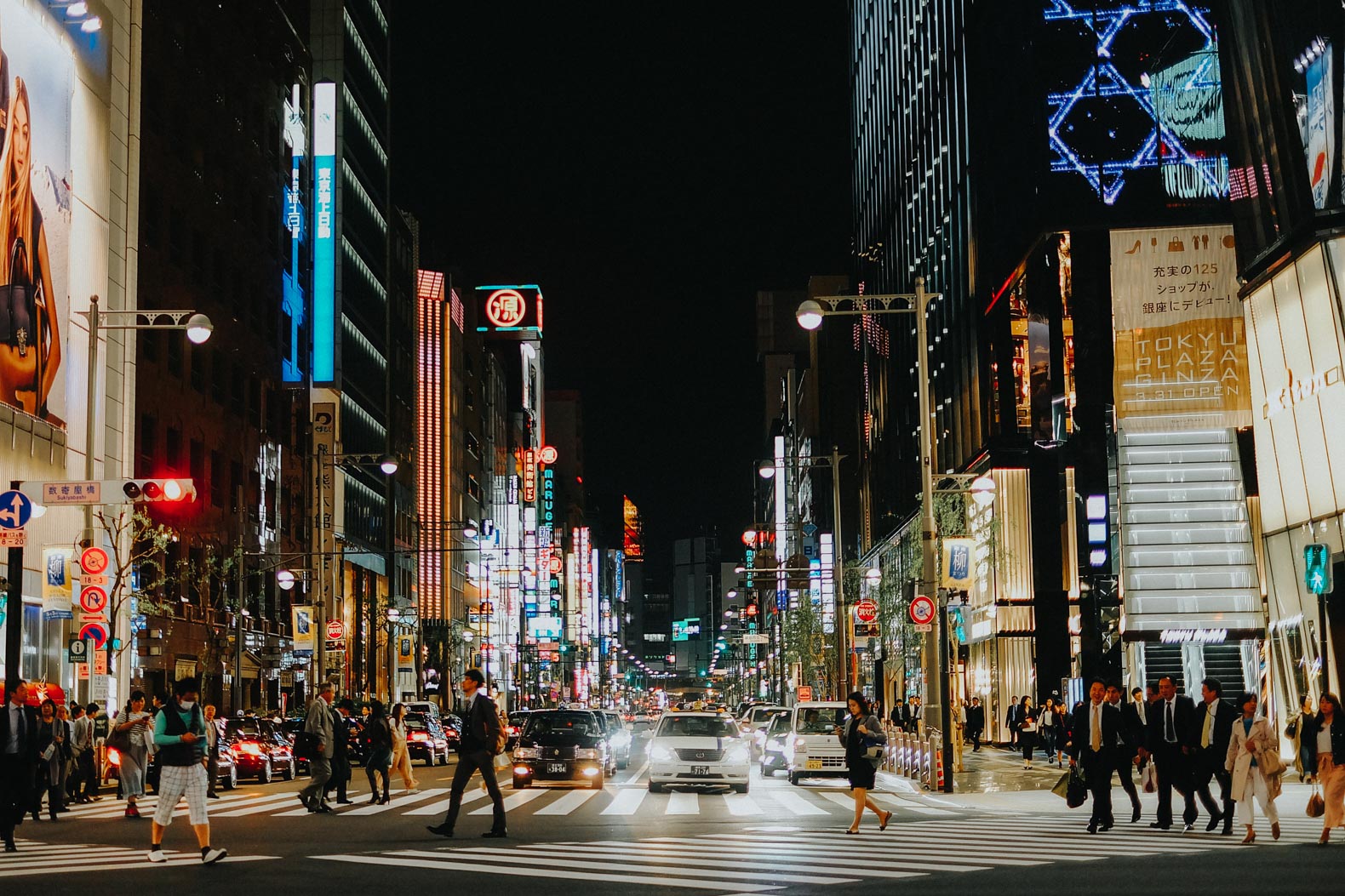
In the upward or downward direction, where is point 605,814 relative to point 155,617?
downward

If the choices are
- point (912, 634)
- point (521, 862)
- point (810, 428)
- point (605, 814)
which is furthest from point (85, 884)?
point (810, 428)

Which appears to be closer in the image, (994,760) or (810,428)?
(994,760)

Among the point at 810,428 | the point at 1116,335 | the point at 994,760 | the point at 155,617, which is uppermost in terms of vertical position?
the point at 810,428

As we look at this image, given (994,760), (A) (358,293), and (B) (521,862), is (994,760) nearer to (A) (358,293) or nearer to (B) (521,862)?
(B) (521,862)

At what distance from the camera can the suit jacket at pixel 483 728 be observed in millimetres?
19828

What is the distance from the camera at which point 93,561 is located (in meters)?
31.7

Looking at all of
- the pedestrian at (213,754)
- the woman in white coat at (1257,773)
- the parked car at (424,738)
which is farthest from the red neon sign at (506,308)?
the woman in white coat at (1257,773)

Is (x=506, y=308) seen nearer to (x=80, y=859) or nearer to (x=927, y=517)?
(x=927, y=517)

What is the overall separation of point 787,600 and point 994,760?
212 feet

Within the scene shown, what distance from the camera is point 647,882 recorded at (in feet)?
46.0

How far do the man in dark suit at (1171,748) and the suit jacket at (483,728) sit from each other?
837cm

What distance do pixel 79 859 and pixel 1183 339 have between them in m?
37.2

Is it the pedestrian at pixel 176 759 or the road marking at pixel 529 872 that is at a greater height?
the pedestrian at pixel 176 759

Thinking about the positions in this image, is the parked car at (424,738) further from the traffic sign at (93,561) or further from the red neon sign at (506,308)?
the red neon sign at (506,308)
